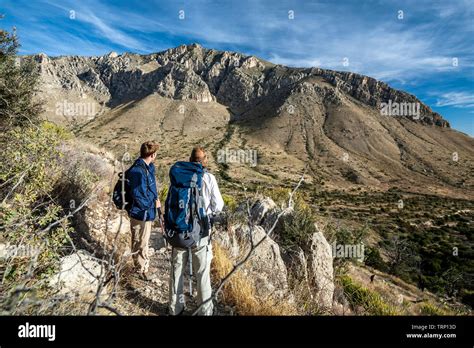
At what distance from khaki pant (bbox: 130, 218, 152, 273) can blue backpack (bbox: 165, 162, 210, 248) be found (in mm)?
977

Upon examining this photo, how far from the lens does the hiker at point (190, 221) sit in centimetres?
333

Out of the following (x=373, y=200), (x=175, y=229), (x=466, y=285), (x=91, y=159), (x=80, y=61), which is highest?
(x=80, y=61)

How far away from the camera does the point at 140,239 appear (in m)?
4.31

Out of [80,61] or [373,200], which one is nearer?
[373,200]

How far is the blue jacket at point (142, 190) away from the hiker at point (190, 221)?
2.41 ft

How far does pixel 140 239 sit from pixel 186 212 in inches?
55.3

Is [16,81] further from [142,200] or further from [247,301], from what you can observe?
[247,301]

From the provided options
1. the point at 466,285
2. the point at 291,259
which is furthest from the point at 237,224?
the point at 466,285

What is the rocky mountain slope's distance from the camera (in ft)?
261

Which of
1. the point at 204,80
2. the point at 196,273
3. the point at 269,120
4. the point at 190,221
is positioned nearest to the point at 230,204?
the point at 196,273

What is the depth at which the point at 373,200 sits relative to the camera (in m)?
52.7

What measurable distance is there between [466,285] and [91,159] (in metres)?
23.8
